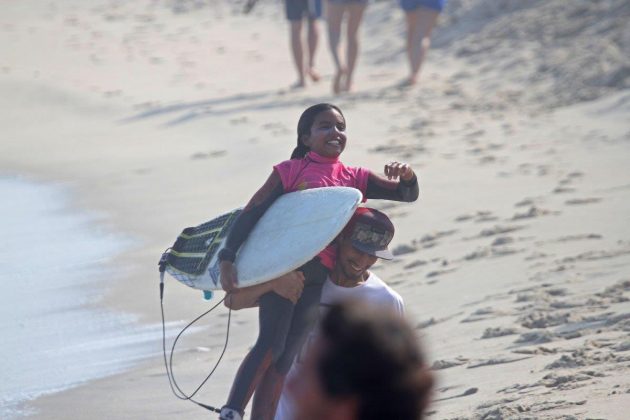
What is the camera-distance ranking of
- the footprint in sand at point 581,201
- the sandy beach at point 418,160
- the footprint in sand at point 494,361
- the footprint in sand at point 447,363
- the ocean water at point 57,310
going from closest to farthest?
the footprint in sand at point 494,361 < the footprint in sand at point 447,363 < the sandy beach at point 418,160 < the ocean water at point 57,310 < the footprint in sand at point 581,201

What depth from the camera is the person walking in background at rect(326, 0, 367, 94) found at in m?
12.1

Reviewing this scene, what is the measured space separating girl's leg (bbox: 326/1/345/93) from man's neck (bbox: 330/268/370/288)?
8.31m

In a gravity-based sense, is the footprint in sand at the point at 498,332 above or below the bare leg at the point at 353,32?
above

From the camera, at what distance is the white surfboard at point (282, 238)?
367 cm

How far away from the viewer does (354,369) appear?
12.5 ft

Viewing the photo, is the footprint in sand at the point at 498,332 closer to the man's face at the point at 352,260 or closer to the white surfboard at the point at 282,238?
the man's face at the point at 352,260

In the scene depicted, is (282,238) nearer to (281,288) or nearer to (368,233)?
(281,288)

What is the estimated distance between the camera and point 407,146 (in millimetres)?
9672

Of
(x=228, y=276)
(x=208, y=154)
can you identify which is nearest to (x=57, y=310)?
(x=228, y=276)

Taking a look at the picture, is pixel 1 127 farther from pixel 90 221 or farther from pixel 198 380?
pixel 198 380

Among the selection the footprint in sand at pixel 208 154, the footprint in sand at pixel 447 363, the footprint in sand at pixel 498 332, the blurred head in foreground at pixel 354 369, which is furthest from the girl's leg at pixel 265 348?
the footprint in sand at pixel 208 154

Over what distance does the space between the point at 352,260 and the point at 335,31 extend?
28.4 feet

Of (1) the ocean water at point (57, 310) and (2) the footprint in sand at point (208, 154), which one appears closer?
(1) the ocean water at point (57, 310)

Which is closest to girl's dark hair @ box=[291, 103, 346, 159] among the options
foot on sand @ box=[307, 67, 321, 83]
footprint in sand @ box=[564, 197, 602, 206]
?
footprint in sand @ box=[564, 197, 602, 206]
